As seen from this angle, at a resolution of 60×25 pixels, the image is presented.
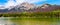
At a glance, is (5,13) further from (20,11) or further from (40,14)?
(40,14)

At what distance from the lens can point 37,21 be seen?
1.85m

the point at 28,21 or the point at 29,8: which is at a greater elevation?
the point at 29,8

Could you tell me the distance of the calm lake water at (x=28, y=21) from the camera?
6.01 ft

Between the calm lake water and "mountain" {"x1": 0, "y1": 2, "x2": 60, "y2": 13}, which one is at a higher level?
"mountain" {"x1": 0, "y1": 2, "x2": 60, "y2": 13}

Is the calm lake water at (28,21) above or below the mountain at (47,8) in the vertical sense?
below

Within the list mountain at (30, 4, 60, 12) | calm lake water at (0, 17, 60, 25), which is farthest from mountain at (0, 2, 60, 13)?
calm lake water at (0, 17, 60, 25)

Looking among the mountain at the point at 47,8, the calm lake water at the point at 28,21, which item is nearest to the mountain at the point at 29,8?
the mountain at the point at 47,8

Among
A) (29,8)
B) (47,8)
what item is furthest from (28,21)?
(47,8)

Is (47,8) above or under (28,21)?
above

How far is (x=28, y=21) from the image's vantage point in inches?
74.0

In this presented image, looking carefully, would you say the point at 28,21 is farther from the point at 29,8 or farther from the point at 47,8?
the point at 47,8

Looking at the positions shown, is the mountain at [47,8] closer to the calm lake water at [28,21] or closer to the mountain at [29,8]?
the mountain at [29,8]

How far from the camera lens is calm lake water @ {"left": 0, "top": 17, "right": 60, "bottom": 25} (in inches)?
72.1

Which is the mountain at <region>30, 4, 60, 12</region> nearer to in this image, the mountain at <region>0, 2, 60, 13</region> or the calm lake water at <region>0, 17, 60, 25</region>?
the mountain at <region>0, 2, 60, 13</region>
